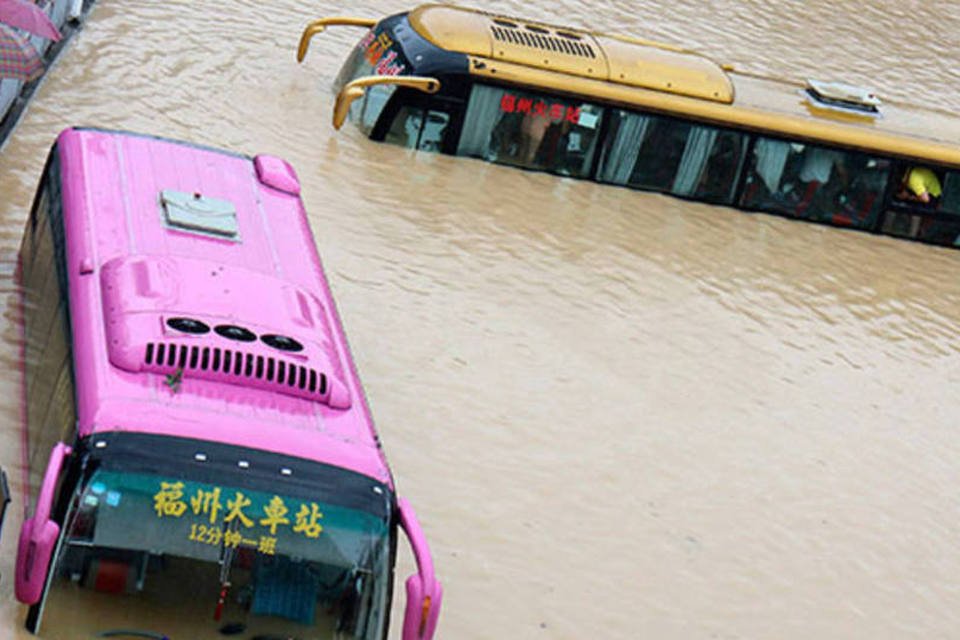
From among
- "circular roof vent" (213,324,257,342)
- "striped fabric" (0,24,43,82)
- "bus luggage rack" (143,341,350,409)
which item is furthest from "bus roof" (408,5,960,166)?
"bus luggage rack" (143,341,350,409)

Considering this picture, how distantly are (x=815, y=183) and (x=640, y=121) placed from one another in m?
2.33

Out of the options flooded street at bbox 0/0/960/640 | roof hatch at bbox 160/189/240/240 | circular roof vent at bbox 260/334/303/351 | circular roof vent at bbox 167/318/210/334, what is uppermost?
roof hatch at bbox 160/189/240/240

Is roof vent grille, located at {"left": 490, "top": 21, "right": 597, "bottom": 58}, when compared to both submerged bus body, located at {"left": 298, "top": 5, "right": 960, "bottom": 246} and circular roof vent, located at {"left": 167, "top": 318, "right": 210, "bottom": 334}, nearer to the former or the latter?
submerged bus body, located at {"left": 298, "top": 5, "right": 960, "bottom": 246}

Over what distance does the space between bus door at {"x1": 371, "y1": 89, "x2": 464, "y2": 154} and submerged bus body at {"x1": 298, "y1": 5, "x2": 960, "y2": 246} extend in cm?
2

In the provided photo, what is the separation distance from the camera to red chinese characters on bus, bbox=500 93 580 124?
58.5 ft

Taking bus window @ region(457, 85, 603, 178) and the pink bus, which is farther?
bus window @ region(457, 85, 603, 178)

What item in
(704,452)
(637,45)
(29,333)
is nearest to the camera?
(29,333)

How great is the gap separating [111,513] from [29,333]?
3692 millimetres

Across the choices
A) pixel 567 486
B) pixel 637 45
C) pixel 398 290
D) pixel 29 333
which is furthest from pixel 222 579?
pixel 637 45

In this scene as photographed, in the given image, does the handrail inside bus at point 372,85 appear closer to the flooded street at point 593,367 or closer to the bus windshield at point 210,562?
the flooded street at point 593,367

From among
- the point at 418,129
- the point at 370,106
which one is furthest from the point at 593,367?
the point at 370,106

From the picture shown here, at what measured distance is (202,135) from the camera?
1714 cm

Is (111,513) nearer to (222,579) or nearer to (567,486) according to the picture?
(222,579)

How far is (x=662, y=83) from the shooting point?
18.2 m
